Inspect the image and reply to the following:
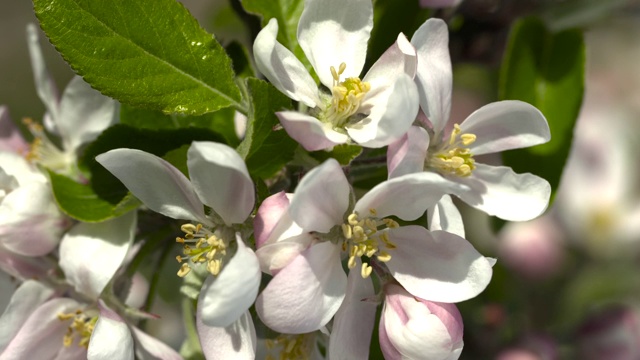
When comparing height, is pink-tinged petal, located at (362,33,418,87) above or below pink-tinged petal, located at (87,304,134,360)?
above

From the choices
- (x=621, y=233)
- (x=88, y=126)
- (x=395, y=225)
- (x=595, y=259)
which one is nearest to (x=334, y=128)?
(x=395, y=225)

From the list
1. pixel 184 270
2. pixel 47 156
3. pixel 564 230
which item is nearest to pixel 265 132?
pixel 184 270

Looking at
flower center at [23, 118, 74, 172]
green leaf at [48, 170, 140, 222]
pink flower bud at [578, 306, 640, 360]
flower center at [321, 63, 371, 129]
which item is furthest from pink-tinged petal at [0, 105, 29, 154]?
pink flower bud at [578, 306, 640, 360]

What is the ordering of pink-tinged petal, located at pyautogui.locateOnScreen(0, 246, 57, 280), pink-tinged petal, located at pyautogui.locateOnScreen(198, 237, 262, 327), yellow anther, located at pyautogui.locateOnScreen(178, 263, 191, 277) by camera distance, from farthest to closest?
pink-tinged petal, located at pyautogui.locateOnScreen(0, 246, 57, 280)
yellow anther, located at pyautogui.locateOnScreen(178, 263, 191, 277)
pink-tinged petal, located at pyautogui.locateOnScreen(198, 237, 262, 327)

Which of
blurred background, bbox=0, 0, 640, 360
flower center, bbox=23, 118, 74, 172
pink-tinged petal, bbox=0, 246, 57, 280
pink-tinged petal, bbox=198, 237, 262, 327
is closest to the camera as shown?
pink-tinged petal, bbox=198, 237, 262, 327

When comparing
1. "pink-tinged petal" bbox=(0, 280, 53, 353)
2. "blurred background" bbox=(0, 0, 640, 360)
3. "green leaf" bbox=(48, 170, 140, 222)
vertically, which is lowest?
"blurred background" bbox=(0, 0, 640, 360)

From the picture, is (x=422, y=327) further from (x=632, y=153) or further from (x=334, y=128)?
(x=632, y=153)

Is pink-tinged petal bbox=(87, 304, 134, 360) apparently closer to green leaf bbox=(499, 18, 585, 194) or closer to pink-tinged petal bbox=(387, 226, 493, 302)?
pink-tinged petal bbox=(387, 226, 493, 302)

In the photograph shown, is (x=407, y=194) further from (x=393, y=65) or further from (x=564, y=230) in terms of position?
(x=564, y=230)
